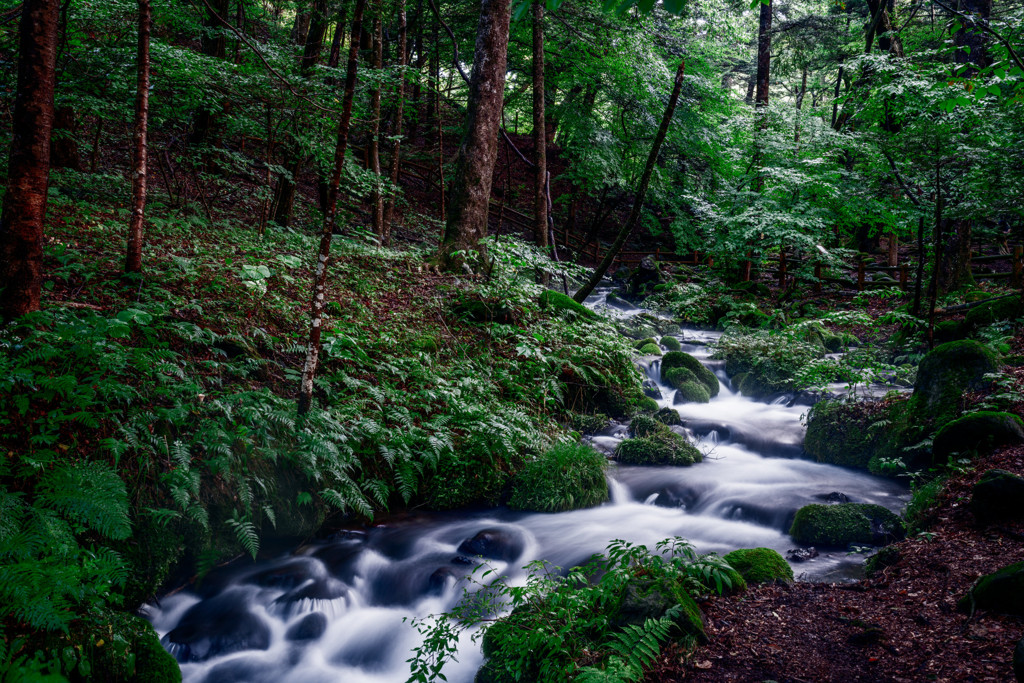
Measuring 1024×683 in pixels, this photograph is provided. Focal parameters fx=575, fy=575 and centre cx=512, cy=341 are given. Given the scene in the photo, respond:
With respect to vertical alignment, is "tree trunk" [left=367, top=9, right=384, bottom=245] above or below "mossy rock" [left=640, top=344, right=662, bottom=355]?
→ above

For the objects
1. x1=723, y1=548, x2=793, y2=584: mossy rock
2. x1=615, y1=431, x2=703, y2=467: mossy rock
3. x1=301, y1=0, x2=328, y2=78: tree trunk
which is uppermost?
x1=301, y1=0, x2=328, y2=78: tree trunk

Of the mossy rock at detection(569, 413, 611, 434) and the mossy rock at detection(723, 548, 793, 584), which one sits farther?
the mossy rock at detection(569, 413, 611, 434)

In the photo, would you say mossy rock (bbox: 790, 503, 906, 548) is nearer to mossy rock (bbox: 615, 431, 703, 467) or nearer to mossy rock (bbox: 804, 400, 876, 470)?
mossy rock (bbox: 615, 431, 703, 467)

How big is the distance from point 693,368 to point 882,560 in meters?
7.42

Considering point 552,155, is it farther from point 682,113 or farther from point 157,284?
point 157,284

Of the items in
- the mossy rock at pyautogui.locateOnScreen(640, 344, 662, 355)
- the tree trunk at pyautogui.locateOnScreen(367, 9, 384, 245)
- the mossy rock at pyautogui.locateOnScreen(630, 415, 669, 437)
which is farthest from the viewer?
the mossy rock at pyautogui.locateOnScreen(640, 344, 662, 355)

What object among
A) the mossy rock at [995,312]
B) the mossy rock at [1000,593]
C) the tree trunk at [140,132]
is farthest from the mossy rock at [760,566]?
the mossy rock at [995,312]

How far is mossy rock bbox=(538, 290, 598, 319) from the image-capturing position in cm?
1031

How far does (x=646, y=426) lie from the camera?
30.3ft

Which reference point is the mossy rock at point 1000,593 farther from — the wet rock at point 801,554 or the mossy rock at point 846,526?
the mossy rock at point 846,526

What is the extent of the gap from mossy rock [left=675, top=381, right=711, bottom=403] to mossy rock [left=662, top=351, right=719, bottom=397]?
0.35m

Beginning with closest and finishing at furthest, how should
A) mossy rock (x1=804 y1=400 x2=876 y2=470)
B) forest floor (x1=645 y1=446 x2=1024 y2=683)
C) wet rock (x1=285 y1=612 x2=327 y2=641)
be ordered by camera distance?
1. forest floor (x1=645 y1=446 x2=1024 y2=683)
2. wet rock (x1=285 y1=612 x2=327 y2=641)
3. mossy rock (x1=804 y1=400 x2=876 y2=470)

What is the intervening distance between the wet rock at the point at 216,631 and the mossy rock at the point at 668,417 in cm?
700

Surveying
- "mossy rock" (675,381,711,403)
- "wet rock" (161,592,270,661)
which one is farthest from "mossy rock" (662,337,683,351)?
"wet rock" (161,592,270,661)
